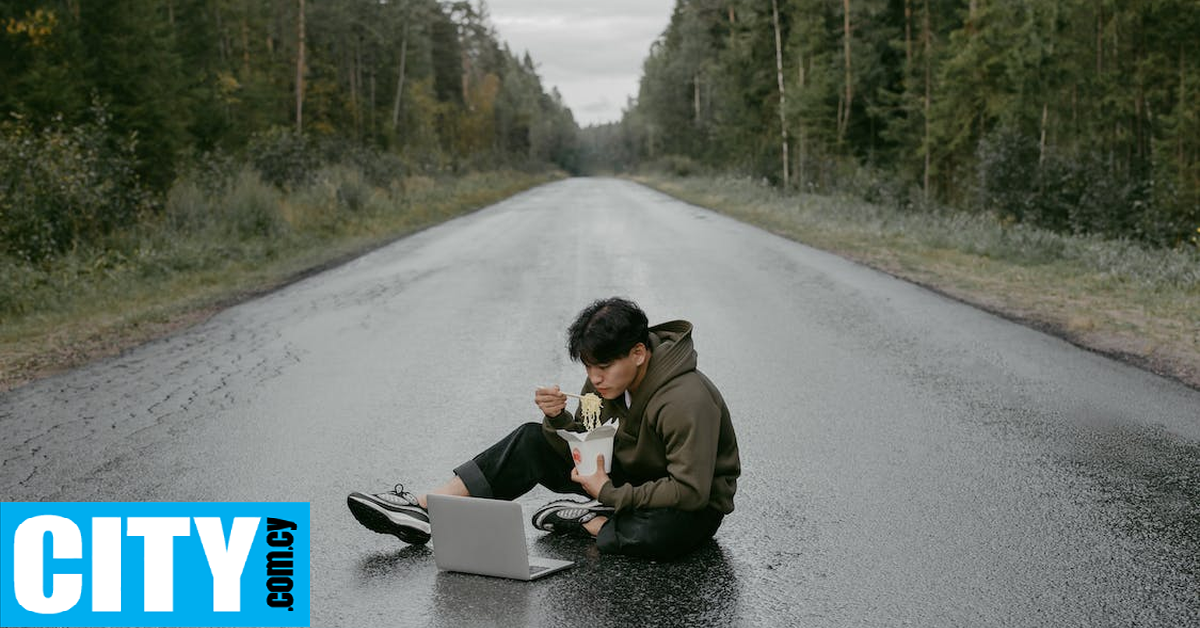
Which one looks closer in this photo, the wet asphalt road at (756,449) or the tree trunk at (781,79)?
the wet asphalt road at (756,449)

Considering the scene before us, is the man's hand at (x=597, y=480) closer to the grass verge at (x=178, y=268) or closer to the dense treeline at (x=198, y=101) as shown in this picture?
the grass verge at (x=178, y=268)

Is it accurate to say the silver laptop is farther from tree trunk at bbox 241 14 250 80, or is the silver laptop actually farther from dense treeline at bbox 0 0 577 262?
tree trunk at bbox 241 14 250 80

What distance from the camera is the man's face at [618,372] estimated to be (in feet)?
14.5

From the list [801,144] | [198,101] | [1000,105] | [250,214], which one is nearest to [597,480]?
[250,214]

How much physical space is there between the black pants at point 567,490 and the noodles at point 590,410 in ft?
0.96

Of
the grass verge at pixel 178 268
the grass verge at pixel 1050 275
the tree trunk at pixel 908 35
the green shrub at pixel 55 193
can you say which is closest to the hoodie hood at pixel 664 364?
the grass verge at pixel 1050 275

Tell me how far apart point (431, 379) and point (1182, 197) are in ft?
67.1

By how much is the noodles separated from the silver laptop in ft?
1.50

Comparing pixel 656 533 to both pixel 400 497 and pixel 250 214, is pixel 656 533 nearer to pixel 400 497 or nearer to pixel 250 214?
pixel 400 497

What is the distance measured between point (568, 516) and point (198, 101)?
3522cm

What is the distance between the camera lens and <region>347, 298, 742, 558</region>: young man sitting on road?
4.36m

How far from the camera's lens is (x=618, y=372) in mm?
4434

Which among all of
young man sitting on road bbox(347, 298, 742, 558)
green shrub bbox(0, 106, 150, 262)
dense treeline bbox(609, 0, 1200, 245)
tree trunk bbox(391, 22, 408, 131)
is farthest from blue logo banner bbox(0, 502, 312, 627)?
tree trunk bbox(391, 22, 408, 131)

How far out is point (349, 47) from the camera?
69250 millimetres
